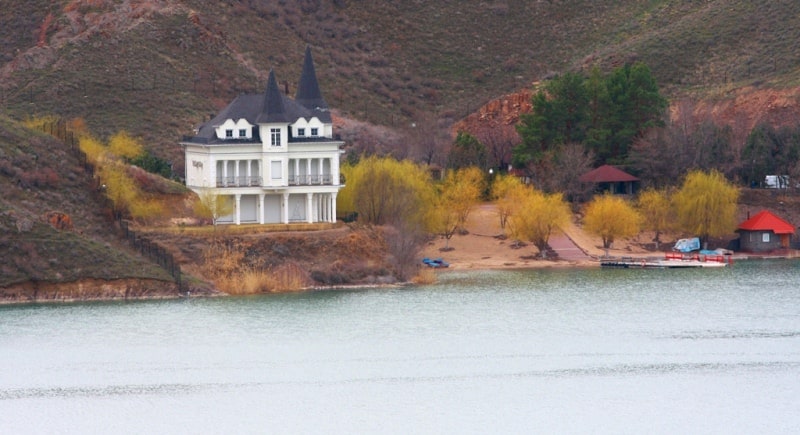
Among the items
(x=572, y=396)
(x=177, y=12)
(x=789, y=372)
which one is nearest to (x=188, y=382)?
(x=572, y=396)

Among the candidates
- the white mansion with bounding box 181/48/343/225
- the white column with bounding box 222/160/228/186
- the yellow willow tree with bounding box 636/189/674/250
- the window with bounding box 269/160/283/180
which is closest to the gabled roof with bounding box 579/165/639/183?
the yellow willow tree with bounding box 636/189/674/250

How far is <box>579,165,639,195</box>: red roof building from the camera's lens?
11788 centimetres

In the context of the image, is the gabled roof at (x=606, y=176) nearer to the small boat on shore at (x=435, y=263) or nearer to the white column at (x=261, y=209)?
the small boat on shore at (x=435, y=263)

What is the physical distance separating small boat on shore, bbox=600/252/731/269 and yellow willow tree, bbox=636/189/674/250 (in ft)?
11.8

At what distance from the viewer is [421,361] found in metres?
75.4

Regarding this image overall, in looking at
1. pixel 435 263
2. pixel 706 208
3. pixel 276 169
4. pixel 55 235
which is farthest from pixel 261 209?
pixel 706 208

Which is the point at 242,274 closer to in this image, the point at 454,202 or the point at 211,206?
the point at 211,206

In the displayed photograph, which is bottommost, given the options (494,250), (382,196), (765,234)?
(494,250)

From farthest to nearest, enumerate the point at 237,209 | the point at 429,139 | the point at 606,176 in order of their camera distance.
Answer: the point at 429,139, the point at 606,176, the point at 237,209

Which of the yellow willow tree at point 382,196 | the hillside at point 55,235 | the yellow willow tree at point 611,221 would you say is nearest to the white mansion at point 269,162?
the yellow willow tree at point 382,196

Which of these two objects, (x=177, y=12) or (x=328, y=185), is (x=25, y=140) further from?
(x=177, y=12)

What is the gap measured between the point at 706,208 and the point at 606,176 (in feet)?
30.7

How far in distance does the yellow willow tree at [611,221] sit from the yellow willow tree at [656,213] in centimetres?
131

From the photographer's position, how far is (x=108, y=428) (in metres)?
65.1
